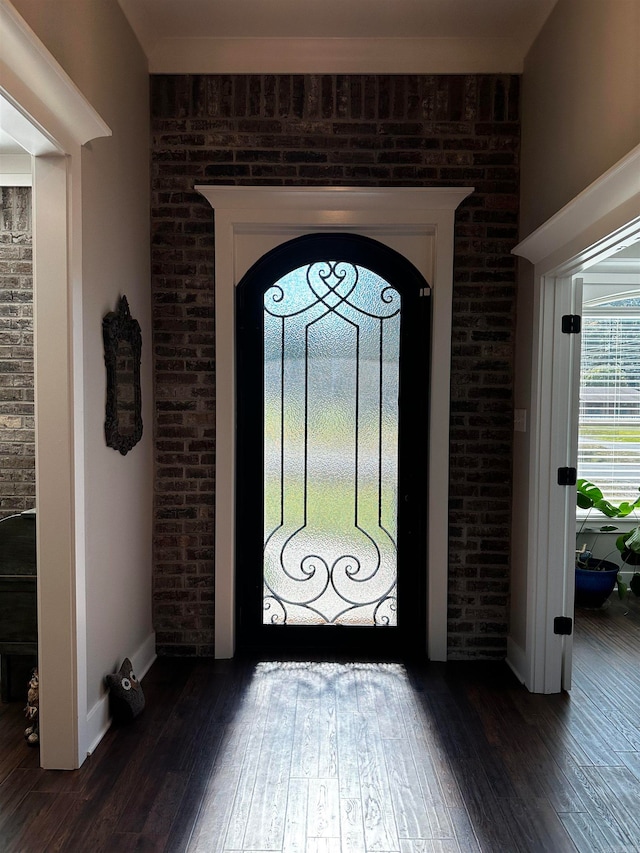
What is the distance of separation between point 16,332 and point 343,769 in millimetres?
2724

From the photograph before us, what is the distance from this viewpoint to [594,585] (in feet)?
14.5

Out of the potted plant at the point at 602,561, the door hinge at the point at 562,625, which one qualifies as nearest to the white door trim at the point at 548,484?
the door hinge at the point at 562,625

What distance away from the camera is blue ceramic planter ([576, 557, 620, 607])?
439cm

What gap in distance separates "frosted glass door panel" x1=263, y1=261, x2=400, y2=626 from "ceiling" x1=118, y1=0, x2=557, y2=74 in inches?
42.1

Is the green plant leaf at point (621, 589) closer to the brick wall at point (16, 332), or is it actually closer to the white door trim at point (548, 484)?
the white door trim at point (548, 484)

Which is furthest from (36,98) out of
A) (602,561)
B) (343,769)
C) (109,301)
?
(602,561)

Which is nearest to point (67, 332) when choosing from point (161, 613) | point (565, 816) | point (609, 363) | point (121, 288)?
point (121, 288)

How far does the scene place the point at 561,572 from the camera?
3094mm

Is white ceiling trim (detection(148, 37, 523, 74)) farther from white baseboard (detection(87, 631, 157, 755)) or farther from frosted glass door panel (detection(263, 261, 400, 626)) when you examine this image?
white baseboard (detection(87, 631, 157, 755))

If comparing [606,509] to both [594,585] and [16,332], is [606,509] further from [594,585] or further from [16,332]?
[16,332]

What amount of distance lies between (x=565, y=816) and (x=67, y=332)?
240 cm

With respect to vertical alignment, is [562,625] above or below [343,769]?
above

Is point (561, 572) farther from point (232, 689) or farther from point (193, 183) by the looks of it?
point (193, 183)

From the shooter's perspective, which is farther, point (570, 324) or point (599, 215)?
point (570, 324)
